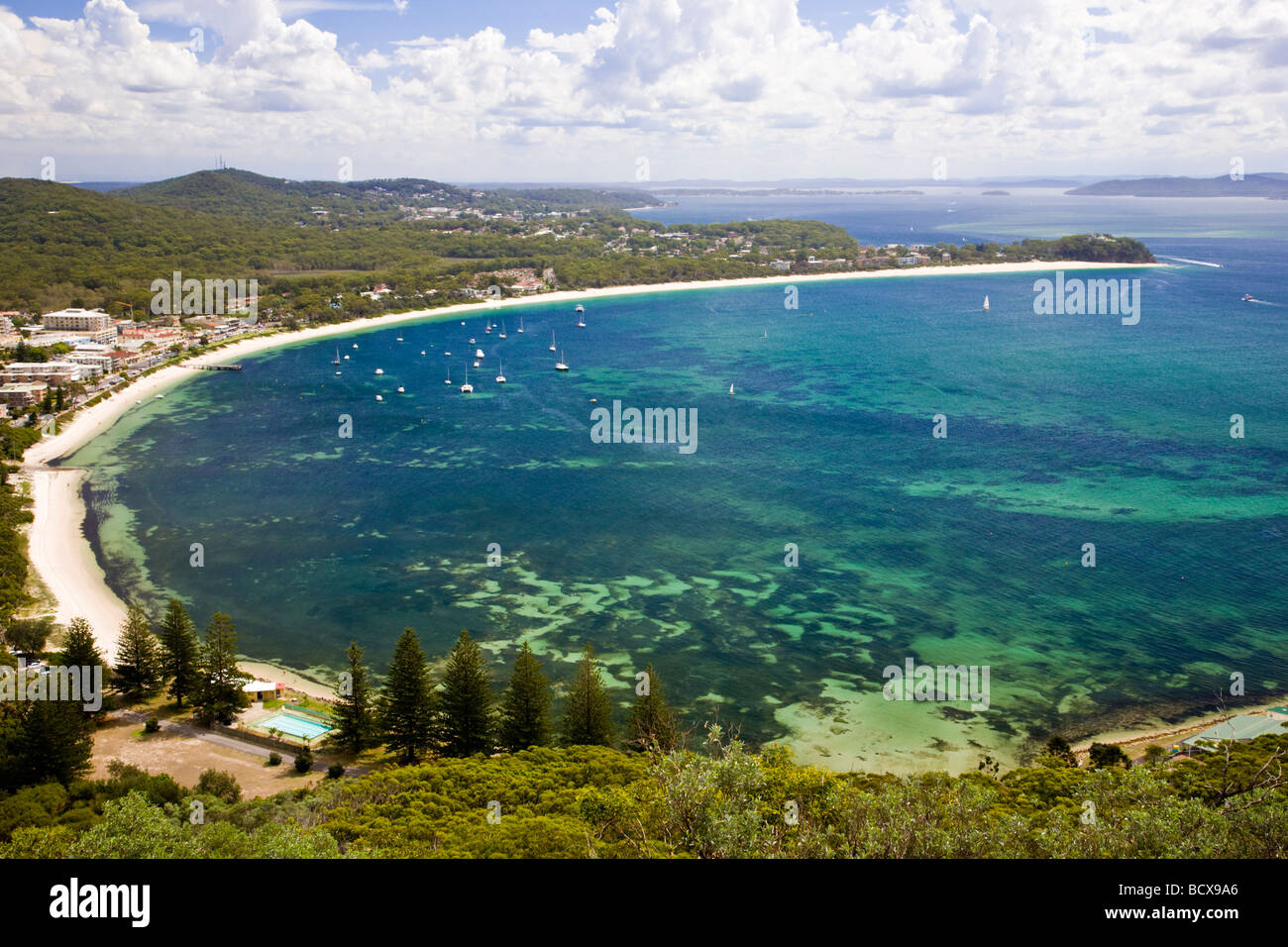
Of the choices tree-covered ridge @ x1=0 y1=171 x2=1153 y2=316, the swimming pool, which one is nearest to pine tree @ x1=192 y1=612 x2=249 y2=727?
the swimming pool

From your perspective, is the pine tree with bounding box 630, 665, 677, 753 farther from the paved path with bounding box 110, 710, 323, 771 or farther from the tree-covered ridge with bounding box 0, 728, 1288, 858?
the paved path with bounding box 110, 710, 323, 771

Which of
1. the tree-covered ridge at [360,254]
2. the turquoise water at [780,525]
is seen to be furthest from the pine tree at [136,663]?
the tree-covered ridge at [360,254]

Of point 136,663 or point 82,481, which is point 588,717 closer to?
point 136,663

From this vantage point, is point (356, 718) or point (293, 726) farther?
point (293, 726)

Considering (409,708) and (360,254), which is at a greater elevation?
(360,254)

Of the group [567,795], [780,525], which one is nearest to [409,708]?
[567,795]
